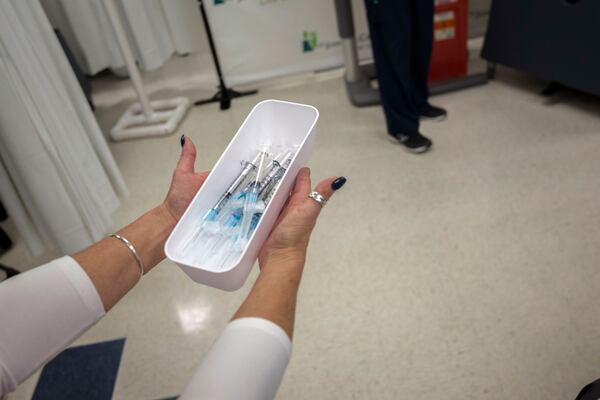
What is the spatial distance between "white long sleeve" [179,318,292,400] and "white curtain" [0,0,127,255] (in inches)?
39.6

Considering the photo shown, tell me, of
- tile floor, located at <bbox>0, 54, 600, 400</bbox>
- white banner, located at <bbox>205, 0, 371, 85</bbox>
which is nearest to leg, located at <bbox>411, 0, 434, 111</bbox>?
tile floor, located at <bbox>0, 54, 600, 400</bbox>

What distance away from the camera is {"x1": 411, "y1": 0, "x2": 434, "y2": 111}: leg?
172 cm

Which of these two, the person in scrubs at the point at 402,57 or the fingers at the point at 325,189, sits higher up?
the fingers at the point at 325,189

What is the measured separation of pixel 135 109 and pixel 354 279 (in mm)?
1792

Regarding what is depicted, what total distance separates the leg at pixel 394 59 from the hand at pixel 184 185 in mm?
1078

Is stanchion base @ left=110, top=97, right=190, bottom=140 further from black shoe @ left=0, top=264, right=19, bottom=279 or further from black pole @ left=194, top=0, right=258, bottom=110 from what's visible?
black shoe @ left=0, top=264, right=19, bottom=279

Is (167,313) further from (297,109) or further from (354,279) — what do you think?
(297,109)

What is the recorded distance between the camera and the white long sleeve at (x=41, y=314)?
62cm

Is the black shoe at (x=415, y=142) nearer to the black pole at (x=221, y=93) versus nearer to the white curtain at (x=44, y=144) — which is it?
the black pole at (x=221, y=93)

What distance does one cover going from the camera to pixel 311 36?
255 cm

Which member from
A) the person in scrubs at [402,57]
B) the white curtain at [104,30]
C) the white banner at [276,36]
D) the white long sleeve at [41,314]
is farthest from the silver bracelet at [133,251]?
the white curtain at [104,30]

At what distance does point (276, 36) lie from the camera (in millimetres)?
2529

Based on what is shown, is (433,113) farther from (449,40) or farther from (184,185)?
(184,185)

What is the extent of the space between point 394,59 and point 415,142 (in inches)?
13.4
